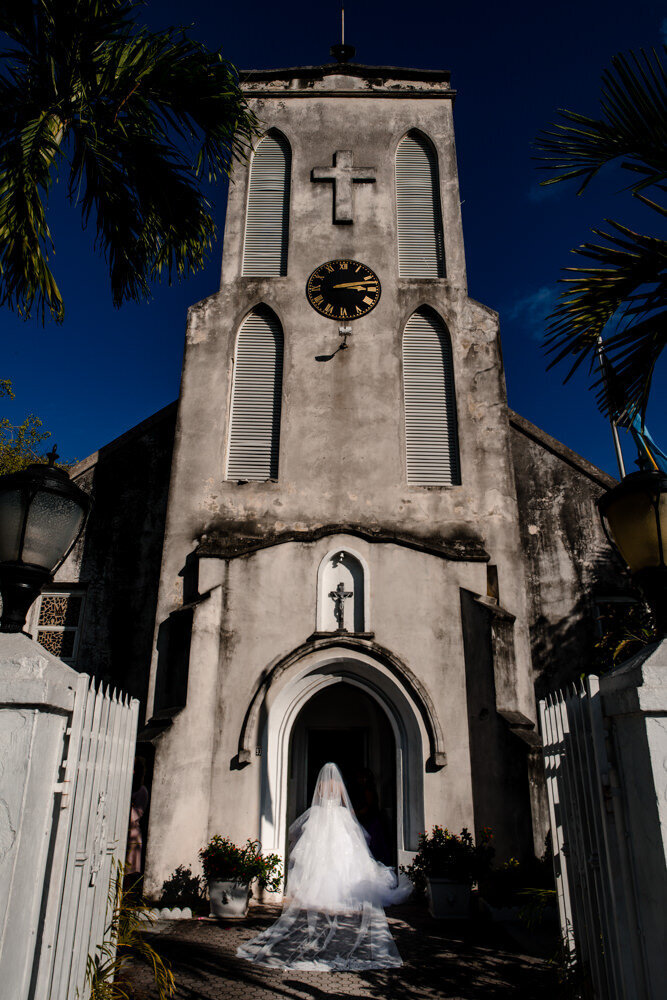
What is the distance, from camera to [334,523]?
12078 millimetres

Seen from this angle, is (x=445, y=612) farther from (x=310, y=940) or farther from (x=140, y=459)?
(x=140, y=459)

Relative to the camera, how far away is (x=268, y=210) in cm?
1533

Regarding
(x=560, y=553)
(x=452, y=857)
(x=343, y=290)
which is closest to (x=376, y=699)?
(x=452, y=857)

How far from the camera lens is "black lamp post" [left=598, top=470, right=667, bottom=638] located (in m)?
4.15

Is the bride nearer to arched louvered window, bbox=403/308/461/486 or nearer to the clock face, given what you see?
arched louvered window, bbox=403/308/461/486

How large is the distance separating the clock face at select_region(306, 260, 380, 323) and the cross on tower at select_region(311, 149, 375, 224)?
1.34 m

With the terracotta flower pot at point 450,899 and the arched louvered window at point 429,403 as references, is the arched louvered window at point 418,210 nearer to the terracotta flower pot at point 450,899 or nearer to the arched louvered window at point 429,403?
the arched louvered window at point 429,403

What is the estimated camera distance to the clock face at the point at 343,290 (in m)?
13.9

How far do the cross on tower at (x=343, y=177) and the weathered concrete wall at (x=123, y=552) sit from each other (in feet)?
18.7

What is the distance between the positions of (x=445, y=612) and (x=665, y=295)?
21.7 feet

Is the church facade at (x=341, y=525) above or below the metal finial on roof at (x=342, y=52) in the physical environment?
below

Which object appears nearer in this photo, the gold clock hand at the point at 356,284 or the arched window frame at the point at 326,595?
the arched window frame at the point at 326,595

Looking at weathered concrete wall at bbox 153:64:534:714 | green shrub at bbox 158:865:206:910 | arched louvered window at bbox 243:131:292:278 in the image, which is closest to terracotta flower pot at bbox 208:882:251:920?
green shrub at bbox 158:865:206:910

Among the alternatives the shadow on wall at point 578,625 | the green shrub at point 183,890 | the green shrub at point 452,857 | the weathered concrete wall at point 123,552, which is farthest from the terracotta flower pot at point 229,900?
the shadow on wall at point 578,625
